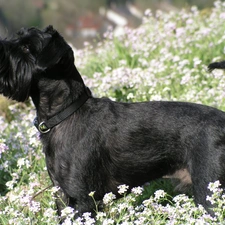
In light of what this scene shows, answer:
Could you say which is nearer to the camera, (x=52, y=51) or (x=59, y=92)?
(x=52, y=51)

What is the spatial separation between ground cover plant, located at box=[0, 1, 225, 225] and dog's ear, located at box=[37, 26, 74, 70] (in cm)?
95

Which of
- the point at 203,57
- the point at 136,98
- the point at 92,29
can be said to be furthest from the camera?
the point at 92,29

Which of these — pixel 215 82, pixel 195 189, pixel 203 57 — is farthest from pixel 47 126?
pixel 203 57

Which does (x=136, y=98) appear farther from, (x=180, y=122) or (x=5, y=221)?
(x=5, y=221)

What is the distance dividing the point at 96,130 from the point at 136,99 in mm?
2320

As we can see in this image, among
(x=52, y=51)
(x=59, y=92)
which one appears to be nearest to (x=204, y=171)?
(x=59, y=92)

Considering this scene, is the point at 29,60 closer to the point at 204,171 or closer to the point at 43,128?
the point at 43,128

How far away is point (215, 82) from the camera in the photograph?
21.2 feet

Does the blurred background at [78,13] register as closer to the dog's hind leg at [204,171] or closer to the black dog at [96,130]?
the black dog at [96,130]

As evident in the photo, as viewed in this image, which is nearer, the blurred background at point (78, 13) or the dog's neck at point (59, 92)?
the dog's neck at point (59, 92)

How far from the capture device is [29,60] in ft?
12.9

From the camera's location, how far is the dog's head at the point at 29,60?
3.86 metres

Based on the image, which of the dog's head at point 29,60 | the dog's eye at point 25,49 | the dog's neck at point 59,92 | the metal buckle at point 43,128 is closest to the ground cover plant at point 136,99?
the metal buckle at point 43,128

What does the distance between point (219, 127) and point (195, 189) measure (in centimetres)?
52
